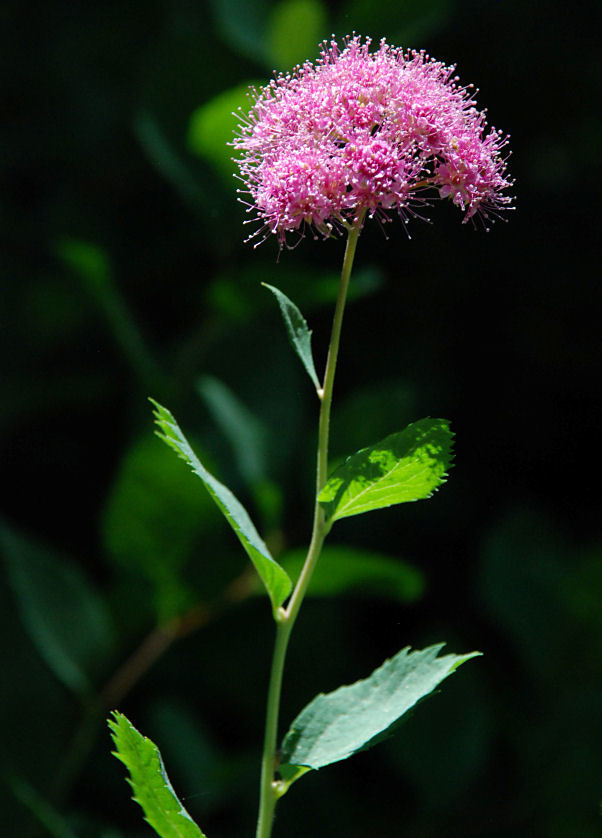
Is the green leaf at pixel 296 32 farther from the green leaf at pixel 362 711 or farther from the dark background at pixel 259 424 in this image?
the green leaf at pixel 362 711

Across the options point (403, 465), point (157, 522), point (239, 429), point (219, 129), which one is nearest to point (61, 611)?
point (157, 522)

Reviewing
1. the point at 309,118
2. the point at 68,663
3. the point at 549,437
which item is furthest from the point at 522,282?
the point at 309,118

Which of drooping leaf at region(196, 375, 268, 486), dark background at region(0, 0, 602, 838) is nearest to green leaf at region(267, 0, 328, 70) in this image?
dark background at region(0, 0, 602, 838)

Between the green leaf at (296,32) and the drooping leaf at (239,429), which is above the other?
the green leaf at (296,32)

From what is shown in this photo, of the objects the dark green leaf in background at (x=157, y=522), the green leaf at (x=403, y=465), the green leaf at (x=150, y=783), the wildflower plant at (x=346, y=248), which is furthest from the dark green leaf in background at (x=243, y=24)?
the green leaf at (x=150, y=783)

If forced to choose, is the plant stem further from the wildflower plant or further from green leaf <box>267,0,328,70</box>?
green leaf <box>267,0,328,70</box>
